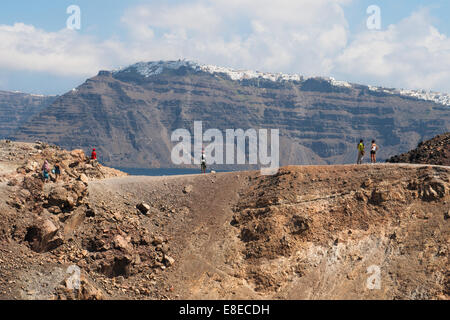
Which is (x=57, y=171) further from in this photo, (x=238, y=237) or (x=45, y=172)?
(x=238, y=237)

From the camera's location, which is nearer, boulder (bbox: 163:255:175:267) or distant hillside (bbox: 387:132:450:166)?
boulder (bbox: 163:255:175:267)

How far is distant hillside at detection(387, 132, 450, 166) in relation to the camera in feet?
121

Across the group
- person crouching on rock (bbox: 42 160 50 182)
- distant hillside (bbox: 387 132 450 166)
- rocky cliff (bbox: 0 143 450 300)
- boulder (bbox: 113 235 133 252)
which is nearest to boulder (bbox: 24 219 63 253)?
rocky cliff (bbox: 0 143 450 300)

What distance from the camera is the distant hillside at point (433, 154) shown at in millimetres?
36969

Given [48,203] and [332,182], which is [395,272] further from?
[48,203]

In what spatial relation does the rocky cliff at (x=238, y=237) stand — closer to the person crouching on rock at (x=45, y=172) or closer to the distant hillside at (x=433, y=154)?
the person crouching on rock at (x=45, y=172)

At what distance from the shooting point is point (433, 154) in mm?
38000

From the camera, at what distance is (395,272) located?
25.1 metres

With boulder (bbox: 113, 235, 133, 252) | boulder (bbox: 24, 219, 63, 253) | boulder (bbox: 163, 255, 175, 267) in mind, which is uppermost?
boulder (bbox: 24, 219, 63, 253)

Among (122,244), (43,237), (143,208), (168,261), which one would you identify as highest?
(143,208)

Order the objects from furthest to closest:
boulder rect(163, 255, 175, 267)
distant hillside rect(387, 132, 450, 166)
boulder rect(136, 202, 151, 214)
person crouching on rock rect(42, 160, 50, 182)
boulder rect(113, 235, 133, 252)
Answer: distant hillside rect(387, 132, 450, 166) → boulder rect(136, 202, 151, 214) → person crouching on rock rect(42, 160, 50, 182) → boulder rect(163, 255, 175, 267) → boulder rect(113, 235, 133, 252)

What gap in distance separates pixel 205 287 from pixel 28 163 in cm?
1511

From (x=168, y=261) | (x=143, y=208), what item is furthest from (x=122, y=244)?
(x=143, y=208)

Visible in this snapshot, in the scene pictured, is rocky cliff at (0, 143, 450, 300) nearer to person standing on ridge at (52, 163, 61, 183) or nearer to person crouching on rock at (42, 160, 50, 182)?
person crouching on rock at (42, 160, 50, 182)
